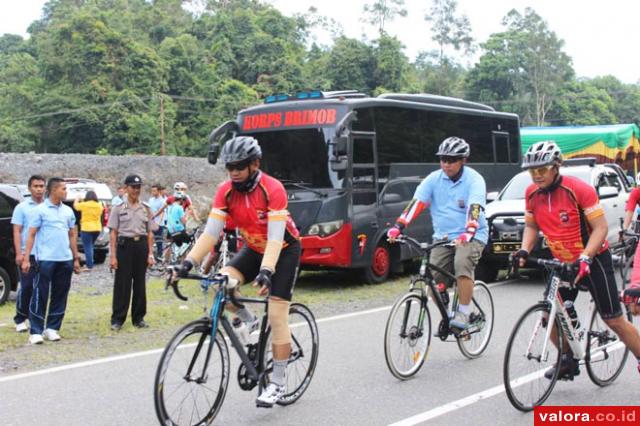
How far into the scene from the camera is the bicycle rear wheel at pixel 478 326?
7094 mm

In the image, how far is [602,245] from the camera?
18.0 ft

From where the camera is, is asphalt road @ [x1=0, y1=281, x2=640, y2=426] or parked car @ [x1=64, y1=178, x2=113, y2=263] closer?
asphalt road @ [x1=0, y1=281, x2=640, y2=426]

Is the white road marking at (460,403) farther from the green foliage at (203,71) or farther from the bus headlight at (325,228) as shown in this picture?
the green foliage at (203,71)

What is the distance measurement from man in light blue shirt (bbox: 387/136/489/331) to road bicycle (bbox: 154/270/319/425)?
1.97 metres

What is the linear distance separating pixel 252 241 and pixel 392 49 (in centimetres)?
5139

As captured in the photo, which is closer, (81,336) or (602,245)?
(602,245)

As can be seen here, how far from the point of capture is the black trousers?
363 inches

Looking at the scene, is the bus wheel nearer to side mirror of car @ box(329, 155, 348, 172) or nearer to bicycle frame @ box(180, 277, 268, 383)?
side mirror of car @ box(329, 155, 348, 172)

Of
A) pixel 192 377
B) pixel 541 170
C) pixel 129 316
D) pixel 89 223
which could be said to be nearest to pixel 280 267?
pixel 192 377

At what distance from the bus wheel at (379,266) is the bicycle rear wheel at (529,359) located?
25.2ft

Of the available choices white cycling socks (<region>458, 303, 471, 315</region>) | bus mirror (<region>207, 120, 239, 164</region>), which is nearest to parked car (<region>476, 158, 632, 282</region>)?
bus mirror (<region>207, 120, 239, 164</region>)

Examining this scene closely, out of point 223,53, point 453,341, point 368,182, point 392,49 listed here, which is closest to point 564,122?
point 392,49

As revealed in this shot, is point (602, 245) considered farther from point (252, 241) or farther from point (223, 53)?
point (223, 53)

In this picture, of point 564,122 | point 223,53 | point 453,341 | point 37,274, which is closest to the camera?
point 453,341
